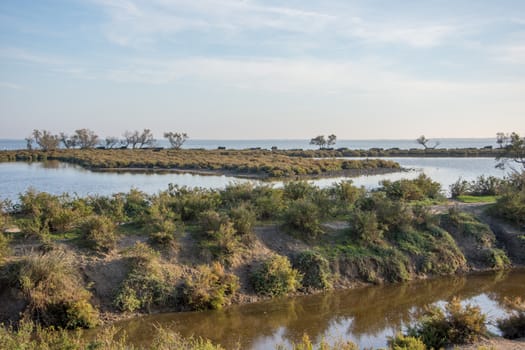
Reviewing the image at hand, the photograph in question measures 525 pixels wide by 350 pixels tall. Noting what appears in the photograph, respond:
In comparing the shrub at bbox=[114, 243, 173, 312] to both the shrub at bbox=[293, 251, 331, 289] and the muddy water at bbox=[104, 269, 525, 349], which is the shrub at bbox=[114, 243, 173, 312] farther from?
the shrub at bbox=[293, 251, 331, 289]

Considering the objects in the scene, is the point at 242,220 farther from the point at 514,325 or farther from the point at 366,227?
the point at 514,325

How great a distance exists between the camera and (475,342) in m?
9.84

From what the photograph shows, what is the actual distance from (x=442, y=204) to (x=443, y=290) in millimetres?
7848

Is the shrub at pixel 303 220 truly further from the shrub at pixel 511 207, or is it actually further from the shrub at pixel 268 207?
the shrub at pixel 511 207

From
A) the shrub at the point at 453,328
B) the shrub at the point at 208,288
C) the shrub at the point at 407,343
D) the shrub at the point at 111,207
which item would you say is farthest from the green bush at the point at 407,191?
the shrub at the point at 407,343

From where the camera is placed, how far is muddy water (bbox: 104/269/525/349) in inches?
450

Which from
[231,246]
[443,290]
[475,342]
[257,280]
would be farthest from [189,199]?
[475,342]

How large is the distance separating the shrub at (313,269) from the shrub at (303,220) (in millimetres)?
1321

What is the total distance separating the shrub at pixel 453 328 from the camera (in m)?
9.68

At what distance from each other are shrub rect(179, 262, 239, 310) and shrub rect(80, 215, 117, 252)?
2.67 meters

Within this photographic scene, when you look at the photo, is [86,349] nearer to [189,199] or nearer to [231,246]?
[231,246]

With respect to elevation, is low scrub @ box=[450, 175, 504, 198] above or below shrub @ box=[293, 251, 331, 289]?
above

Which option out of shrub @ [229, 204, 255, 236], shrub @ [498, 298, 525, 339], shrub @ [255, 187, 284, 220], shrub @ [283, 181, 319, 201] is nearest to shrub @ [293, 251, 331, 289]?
shrub @ [229, 204, 255, 236]

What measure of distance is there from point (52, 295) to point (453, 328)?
31.4ft
